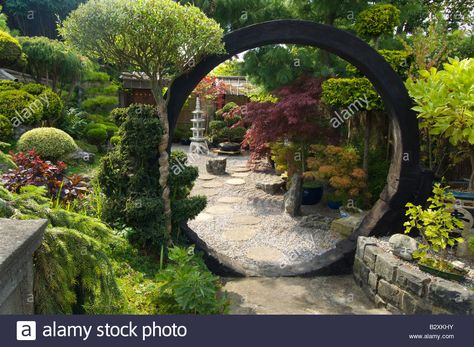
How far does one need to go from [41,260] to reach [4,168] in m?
4.68

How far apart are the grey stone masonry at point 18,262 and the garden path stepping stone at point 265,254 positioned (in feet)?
11.5

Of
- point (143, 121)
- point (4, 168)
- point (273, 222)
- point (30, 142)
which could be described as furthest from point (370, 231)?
point (30, 142)

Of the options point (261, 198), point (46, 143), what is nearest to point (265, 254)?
point (261, 198)

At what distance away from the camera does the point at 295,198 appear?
6801 millimetres

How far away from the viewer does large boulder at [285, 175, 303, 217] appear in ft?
22.3

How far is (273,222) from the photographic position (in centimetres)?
654

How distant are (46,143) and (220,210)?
11.2ft

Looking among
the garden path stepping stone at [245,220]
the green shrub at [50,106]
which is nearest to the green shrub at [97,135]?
the green shrub at [50,106]

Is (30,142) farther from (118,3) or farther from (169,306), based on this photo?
(169,306)

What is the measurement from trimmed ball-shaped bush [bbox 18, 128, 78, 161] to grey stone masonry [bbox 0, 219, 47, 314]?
5604mm

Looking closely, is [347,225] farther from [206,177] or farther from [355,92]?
[206,177]

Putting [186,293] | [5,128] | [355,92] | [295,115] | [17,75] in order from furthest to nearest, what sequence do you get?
[17,75], [5,128], [295,115], [355,92], [186,293]

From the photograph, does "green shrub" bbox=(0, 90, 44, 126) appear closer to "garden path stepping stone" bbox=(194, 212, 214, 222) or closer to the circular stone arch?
"garden path stepping stone" bbox=(194, 212, 214, 222)

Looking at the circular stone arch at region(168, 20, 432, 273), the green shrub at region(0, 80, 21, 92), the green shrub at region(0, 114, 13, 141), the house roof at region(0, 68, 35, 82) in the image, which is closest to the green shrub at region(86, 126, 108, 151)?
the green shrub at region(0, 80, 21, 92)
